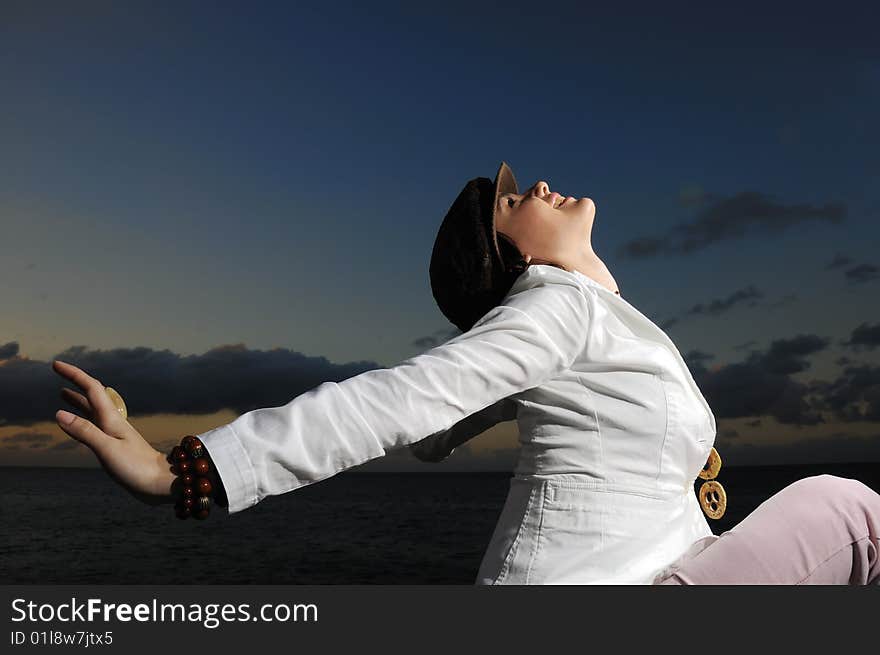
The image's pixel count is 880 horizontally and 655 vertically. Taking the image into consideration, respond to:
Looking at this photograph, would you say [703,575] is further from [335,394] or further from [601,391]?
[335,394]

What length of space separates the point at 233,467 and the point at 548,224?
1.57m

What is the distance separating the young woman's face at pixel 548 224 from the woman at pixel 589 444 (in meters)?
0.37

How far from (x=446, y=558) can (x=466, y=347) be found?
4501cm

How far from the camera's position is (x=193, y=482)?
1812 mm

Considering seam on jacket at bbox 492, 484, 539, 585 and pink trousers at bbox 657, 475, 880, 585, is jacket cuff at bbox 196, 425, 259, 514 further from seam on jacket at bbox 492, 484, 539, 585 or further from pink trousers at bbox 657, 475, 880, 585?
pink trousers at bbox 657, 475, 880, 585

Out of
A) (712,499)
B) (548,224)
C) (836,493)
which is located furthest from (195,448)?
(712,499)

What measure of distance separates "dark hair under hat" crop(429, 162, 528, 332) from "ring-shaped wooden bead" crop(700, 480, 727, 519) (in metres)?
1.00

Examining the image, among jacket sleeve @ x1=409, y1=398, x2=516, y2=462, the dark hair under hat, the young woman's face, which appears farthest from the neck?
jacket sleeve @ x1=409, y1=398, x2=516, y2=462

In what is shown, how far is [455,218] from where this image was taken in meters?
3.07

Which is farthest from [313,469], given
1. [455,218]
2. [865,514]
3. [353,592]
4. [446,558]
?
[446,558]

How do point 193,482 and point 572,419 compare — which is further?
point 572,419

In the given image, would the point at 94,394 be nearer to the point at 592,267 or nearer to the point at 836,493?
the point at 592,267

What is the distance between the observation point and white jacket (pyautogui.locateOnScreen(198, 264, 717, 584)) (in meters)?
2.02

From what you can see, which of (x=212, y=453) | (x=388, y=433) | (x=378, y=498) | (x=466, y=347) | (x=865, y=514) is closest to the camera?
(x=212, y=453)
